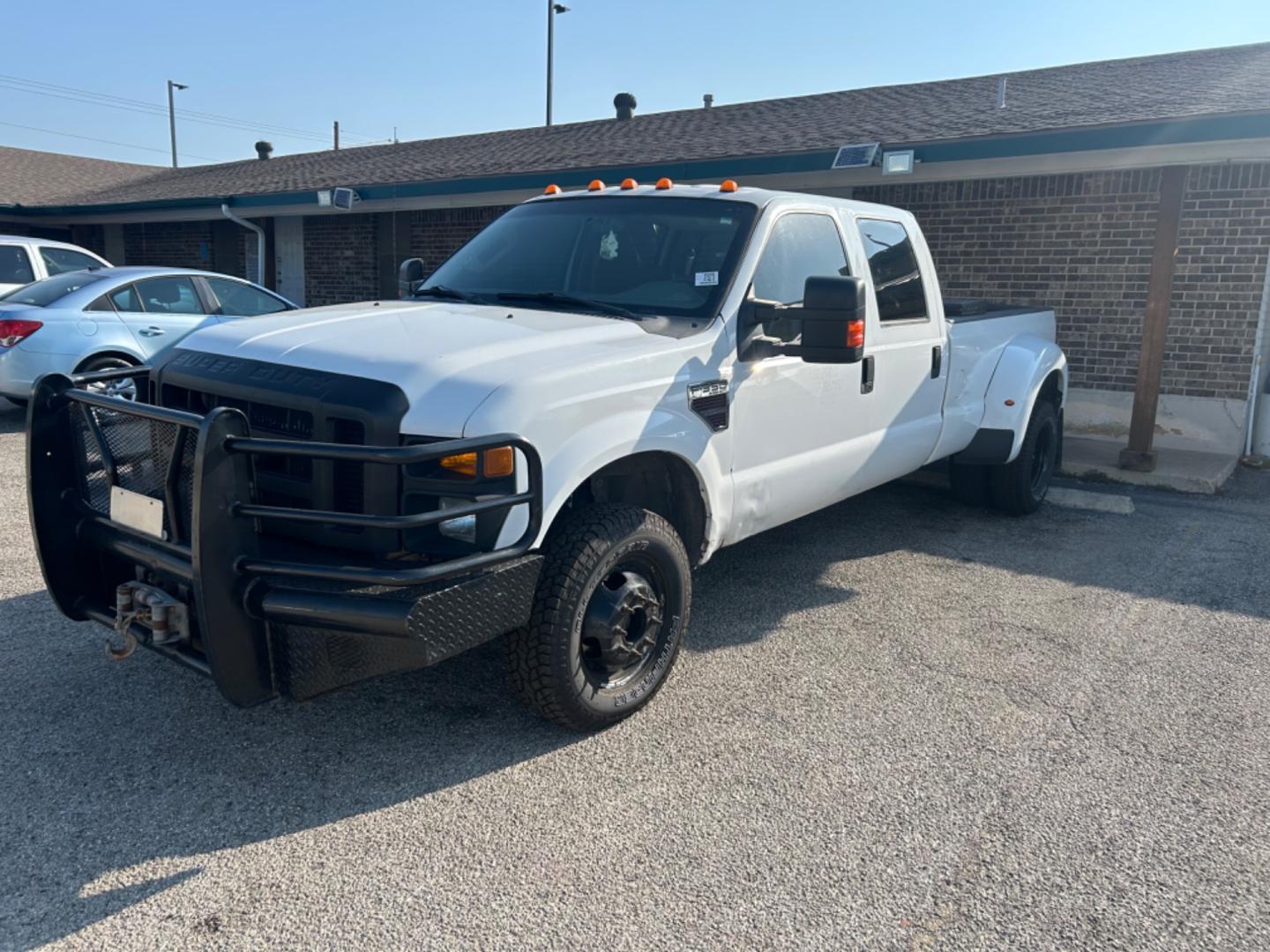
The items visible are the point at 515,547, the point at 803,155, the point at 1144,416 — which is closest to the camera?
the point at 515,547

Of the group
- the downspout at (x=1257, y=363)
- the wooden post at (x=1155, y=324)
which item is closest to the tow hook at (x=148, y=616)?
the wooden post at (x=1155, y=324)

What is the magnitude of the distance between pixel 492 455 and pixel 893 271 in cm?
315

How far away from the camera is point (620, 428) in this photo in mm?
3596

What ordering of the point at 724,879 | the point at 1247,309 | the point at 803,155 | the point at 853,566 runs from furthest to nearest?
the point at 803,155 < the point at 1247,309 < the point at 853,566 < the point at 724,879

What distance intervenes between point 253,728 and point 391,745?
1.77ft

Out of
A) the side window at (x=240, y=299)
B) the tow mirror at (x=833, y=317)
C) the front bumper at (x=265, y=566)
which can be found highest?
the tow mirror at (x=833, y=317)

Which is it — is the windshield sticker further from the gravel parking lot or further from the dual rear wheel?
the dual rear wheel

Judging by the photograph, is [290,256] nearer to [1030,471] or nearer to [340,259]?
[340,259]

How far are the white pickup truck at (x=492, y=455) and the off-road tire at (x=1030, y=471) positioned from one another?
7.79ft

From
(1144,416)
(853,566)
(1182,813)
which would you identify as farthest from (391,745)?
(1144,416)

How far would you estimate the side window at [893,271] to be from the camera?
5273mm

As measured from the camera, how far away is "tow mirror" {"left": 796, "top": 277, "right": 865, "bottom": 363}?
388 cm

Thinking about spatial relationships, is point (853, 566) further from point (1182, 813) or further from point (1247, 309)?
point (1247, 309)

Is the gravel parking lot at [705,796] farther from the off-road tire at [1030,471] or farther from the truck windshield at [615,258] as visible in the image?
the off-road tire at [1030,471]
